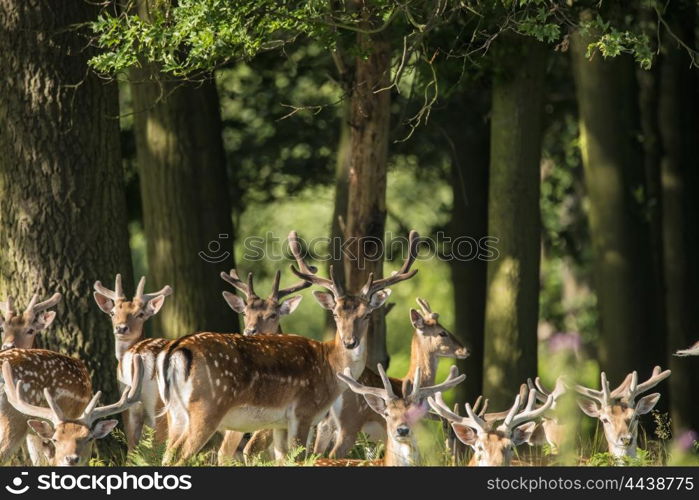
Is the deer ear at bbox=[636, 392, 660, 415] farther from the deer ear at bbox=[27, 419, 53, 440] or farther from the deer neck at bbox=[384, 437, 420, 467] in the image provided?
the deer ear at bbox=[27, 419, 53, 440]

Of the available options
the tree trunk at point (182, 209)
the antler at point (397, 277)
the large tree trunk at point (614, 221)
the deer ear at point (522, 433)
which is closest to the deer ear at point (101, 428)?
the deer ear at point (522, 433)

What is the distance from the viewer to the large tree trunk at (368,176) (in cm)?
1269

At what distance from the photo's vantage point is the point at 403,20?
42.3 feet

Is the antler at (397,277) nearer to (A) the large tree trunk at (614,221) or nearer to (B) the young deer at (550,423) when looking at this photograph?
(B) the young deer at (550,423)

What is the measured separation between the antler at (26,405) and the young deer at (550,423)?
9.88 feet

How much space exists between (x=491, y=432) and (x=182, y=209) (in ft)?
17.9

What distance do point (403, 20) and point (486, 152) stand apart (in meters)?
4.32

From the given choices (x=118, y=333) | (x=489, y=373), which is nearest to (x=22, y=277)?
(x=118, y=333)

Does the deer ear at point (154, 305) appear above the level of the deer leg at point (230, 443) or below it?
above

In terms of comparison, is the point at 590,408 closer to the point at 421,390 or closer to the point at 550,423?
the point at 550,423

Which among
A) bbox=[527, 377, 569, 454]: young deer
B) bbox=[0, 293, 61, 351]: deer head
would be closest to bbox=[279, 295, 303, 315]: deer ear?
bbox=[0, 293, 61, 351]: deer head

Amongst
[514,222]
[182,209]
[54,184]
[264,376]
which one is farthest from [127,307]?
[514,222]

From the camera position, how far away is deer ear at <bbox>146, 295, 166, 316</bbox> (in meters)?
11.2
